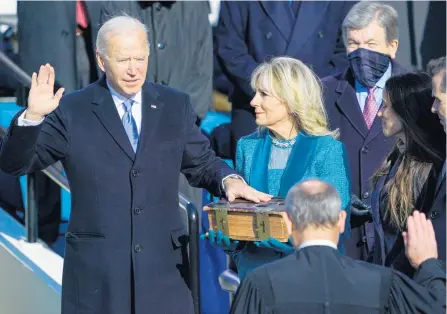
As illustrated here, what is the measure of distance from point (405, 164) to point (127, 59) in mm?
1372

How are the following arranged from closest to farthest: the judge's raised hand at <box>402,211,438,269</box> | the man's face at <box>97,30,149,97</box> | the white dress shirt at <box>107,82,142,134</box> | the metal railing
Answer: the judge's raised hand at <box>402,211,438,269</box> → the man's face at <box>97,30,149,97</box> → the white dress shirt at <box>107,82,142,134</box> → the metal railing

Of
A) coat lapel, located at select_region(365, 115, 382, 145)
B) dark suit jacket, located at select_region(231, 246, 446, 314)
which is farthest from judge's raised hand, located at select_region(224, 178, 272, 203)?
coat lapel, located at select_region(365, 115, 382, 145)

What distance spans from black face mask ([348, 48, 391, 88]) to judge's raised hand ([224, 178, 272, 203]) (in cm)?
143

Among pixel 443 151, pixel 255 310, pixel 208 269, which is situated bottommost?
pixel 208 269

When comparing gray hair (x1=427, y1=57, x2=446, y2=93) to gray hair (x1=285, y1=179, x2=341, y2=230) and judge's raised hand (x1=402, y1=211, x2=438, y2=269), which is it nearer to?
judge's raised hand (x1=402, y1=211, x2=438, y2=269)

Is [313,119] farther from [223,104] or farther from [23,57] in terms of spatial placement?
[223,104]

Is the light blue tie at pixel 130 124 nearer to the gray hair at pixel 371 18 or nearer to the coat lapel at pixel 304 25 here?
the gray hair at pixel 371 18

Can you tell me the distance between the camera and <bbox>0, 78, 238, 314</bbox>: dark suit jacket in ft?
17.0

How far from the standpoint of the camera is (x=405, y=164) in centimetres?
497

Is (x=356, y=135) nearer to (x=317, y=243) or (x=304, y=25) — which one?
(x=304, y=25)

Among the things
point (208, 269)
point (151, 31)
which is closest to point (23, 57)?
point (151, 31)

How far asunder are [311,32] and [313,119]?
1987 mm

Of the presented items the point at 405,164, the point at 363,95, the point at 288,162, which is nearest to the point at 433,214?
the point at 405,164

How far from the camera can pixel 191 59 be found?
24.4ft
